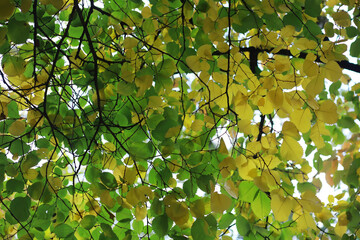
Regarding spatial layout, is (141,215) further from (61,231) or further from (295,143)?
(295,143)

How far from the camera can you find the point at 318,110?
0.83m

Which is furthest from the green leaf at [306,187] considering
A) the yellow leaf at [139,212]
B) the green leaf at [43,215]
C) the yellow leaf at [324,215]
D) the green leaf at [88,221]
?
the green leaf at [43,215]

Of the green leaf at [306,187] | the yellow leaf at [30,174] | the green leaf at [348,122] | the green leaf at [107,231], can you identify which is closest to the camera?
the green leaf at [107,231]

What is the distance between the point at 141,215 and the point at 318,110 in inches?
20.9

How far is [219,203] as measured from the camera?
838 millimetres

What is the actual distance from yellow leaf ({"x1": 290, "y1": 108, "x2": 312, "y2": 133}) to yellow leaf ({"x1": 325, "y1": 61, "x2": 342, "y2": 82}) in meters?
0.10

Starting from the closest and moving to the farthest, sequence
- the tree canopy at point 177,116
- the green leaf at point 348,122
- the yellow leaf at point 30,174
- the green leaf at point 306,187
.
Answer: the tree canopy at point 177,116
the yellow leaf at point 30,174
the green leaf at point 306,187
the green leaf at point 348,122

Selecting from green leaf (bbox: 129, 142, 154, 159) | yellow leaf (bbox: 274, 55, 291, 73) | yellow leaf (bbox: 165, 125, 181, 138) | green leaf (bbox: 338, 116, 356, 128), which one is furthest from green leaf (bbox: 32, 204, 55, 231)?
green leaf (bbox: 338, 116, 356, 128)

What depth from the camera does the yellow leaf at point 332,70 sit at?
827 mm

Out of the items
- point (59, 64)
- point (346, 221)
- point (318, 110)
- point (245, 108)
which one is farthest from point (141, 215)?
point (346, 221)

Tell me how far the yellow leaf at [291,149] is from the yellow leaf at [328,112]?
9 cm

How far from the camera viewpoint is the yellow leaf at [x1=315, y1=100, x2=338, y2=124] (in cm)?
82

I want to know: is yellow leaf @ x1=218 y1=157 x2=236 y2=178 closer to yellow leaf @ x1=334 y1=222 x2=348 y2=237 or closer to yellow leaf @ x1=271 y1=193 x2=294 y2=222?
yellow leaf @ x1=271 y1=193 x2=294 y2=222

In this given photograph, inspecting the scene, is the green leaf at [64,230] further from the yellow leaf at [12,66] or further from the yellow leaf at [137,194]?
the yellow leaf at [12,66]
